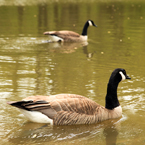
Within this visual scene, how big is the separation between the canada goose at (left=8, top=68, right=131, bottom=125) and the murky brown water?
0.17 meters

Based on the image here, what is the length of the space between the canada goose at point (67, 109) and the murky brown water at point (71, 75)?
0.17 meters

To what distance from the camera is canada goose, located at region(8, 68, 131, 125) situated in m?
6.72

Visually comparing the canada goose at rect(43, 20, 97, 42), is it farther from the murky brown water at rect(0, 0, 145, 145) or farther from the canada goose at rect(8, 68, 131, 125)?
the canada goose at rect(8, 68, 131, 125)

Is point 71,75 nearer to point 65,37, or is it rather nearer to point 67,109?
point 67,109

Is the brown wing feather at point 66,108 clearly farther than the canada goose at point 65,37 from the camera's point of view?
No

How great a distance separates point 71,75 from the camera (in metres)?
11.1

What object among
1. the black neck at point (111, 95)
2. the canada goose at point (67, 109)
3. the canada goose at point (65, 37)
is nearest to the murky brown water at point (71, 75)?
the canada goose at point (67, 109)

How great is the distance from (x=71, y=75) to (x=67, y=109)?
412 cm

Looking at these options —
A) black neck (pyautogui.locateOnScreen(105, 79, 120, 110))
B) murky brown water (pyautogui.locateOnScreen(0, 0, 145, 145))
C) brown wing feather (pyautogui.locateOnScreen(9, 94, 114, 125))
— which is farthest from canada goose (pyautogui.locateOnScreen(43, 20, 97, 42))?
brown wing feather (pyautogui.locateOnScreen(9, 94, 114, 125))

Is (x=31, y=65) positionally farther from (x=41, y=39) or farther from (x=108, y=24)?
(x=108, y=24)

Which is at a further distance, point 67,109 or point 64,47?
point 64,47

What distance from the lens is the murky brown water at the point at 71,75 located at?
6.77 metres

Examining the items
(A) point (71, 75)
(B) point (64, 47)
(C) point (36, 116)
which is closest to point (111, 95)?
(C) point (36, 116)

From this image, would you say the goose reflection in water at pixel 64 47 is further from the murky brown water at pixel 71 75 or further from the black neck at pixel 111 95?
the black neck at pixel 111 95
